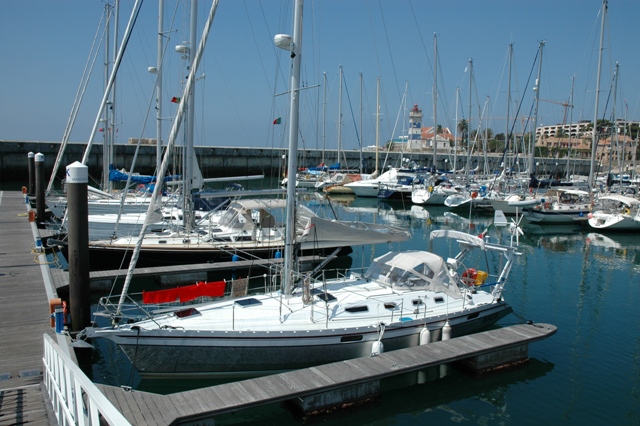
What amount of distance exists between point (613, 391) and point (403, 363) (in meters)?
5.81

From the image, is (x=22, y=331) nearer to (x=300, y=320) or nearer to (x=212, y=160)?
(x=300, y=320)

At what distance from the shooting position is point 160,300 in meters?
14.0

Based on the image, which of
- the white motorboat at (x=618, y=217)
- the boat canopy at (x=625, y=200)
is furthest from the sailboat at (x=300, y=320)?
the boat canopy at (x=625, y=200)

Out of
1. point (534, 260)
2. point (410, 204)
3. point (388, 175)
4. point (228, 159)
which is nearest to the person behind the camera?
point (534, 260)

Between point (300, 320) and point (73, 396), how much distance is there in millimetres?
6541

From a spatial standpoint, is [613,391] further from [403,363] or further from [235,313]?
[235,313]

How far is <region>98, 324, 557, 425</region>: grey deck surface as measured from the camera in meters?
9.88

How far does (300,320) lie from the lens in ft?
43.8

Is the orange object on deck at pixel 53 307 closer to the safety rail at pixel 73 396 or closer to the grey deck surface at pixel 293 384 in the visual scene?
the safety rail at pixel 73 396

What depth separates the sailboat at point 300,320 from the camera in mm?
12133

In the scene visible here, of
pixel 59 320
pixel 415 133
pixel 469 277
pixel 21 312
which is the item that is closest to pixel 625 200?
pixel 469 277

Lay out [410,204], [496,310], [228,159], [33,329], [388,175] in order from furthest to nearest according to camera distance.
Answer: [228,159] → [388,175] → [410,204] → [496,310] → [33,329]

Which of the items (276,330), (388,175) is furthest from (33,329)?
(388,175)

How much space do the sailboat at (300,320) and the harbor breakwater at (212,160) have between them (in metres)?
33.5
